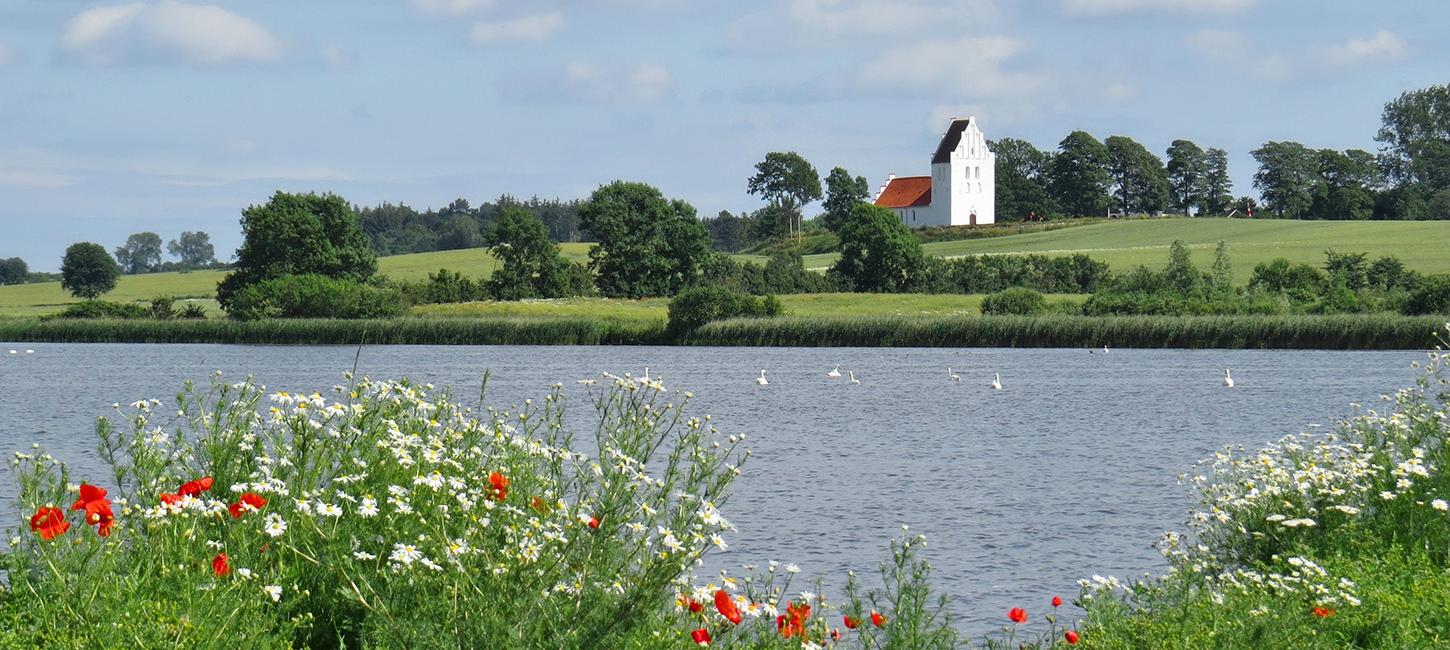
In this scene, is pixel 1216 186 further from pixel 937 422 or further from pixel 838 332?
pixel 937 422

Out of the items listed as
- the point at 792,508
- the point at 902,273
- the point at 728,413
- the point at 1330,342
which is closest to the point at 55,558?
the point at 792,508

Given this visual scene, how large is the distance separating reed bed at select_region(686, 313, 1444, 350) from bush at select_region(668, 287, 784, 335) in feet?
2.66

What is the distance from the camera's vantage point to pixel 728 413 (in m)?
35.8

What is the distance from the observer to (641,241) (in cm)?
10006

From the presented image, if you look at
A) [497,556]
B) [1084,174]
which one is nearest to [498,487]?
[497,556]

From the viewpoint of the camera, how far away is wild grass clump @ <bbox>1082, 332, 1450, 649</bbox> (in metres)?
8.55

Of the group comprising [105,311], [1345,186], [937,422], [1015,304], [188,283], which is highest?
[1345,186]

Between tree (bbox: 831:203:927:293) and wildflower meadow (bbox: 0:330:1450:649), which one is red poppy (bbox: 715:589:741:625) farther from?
tree (bbox: 831:203:927:293)

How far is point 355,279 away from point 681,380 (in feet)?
161

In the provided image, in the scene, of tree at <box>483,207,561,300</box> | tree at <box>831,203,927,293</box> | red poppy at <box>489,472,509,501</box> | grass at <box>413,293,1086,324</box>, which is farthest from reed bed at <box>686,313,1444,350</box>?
red poppy at <box>489,472,509,501</box>

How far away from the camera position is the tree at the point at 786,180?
14812cm

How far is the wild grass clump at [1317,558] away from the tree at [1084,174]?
132825mm

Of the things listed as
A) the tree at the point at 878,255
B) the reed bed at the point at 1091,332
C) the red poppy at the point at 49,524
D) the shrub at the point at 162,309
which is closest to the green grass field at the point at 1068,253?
the reed bed at the point at 1091,332

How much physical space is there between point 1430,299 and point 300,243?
61.9 meters
